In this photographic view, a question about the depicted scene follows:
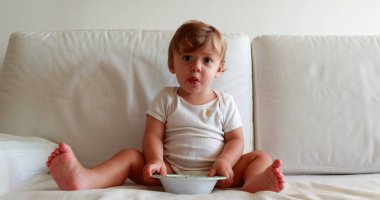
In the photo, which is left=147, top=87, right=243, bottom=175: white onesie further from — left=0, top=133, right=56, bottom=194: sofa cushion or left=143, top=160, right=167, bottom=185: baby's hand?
left=0, top=133, right=56, bottom=194: sofa cushion

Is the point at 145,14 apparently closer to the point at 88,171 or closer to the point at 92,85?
the point at 92,85

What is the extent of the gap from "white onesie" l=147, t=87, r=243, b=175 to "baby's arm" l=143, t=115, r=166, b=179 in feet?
0.07

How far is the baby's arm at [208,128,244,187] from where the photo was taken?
110cm

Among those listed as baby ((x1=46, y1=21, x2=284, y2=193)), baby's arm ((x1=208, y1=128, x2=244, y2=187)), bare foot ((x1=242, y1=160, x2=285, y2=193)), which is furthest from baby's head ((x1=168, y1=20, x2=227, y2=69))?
bare foot ((x1=242, y1=160, x2=285, y2=193))

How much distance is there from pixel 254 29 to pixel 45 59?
87 centimetres

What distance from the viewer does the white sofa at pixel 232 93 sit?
1.34 m

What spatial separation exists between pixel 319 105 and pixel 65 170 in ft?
2.75

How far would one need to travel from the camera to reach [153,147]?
1.19 meters

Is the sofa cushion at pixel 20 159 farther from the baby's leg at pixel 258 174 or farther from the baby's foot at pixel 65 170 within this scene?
the baby's leg at pixel 258 174

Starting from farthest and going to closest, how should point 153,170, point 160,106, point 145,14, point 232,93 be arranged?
point 145,14 → point 232,93 → point 160,106 → point 153,170

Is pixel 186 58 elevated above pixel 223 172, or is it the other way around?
pixel 186 58

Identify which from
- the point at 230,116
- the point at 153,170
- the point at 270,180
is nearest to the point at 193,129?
the point at 230,116

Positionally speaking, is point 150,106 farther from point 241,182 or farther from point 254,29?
point 254,29

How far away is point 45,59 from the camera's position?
1.42m
